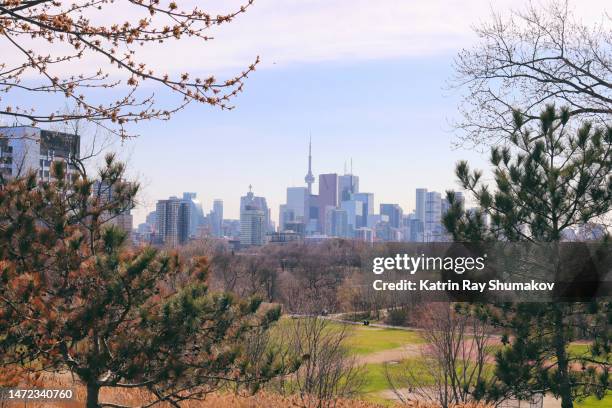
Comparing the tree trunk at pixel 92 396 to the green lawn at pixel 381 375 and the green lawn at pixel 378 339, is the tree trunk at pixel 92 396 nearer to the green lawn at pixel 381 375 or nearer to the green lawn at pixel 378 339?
the green lawn at pixel 381 375

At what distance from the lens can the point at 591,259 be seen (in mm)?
9281

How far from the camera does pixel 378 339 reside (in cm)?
4075

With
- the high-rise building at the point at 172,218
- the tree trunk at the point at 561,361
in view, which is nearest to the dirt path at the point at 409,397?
the tree trunk at the point at 561,361

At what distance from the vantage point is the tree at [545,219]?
9188mm

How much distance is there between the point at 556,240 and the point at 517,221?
570mm

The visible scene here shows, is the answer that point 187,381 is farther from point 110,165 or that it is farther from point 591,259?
point 591,259

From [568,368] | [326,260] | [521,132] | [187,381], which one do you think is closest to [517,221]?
[521,132]

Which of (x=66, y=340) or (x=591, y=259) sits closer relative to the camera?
(x=66, y=340)

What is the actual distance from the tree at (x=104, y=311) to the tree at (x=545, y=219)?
345cm

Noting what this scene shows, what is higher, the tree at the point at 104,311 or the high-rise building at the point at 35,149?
the high-rise building at the point at 35,149

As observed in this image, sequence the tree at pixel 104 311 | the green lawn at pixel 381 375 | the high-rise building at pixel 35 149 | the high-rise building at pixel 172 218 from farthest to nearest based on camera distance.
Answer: the high-rise building at pixel 172 218, the green lawn at pixel 381 375, the tree at pixel 104 311, the high-rise building at pixel 35 149

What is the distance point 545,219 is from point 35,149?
1217cm

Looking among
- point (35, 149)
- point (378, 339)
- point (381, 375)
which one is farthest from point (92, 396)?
point (378, 339)

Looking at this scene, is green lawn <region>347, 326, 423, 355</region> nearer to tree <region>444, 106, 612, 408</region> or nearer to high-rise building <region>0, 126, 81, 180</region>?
high-rise building <region>0, 126, 81, 180</region>
